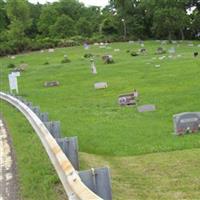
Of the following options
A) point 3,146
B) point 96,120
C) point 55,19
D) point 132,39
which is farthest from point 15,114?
point 55,19

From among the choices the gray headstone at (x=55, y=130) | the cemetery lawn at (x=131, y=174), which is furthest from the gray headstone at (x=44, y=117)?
the gray headstone at (x=55, y=130)

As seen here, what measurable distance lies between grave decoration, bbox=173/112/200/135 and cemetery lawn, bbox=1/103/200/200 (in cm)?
263

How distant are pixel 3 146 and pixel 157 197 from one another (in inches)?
256

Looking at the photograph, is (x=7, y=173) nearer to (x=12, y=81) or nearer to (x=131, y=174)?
(x=131, y=174)

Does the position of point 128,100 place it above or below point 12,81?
below

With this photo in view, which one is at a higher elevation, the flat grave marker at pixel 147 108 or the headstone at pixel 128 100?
the headstone at pixel 128 100

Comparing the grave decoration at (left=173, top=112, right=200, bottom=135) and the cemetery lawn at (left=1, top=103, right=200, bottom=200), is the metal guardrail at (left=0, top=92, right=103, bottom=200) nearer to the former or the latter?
the cemetery lawn at (left=1, top=103, right=200, bottom=200)

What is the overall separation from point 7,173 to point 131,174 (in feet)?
7.99

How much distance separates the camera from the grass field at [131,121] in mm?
10047

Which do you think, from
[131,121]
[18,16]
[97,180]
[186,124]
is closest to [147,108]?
[131,121]

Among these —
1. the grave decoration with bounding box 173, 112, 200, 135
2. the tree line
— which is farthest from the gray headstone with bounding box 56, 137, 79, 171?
the tree line

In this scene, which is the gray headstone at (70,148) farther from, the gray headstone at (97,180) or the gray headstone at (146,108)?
the gray headstone at (146,108)

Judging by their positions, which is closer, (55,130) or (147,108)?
(55,130)

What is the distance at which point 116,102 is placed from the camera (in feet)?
82.0
